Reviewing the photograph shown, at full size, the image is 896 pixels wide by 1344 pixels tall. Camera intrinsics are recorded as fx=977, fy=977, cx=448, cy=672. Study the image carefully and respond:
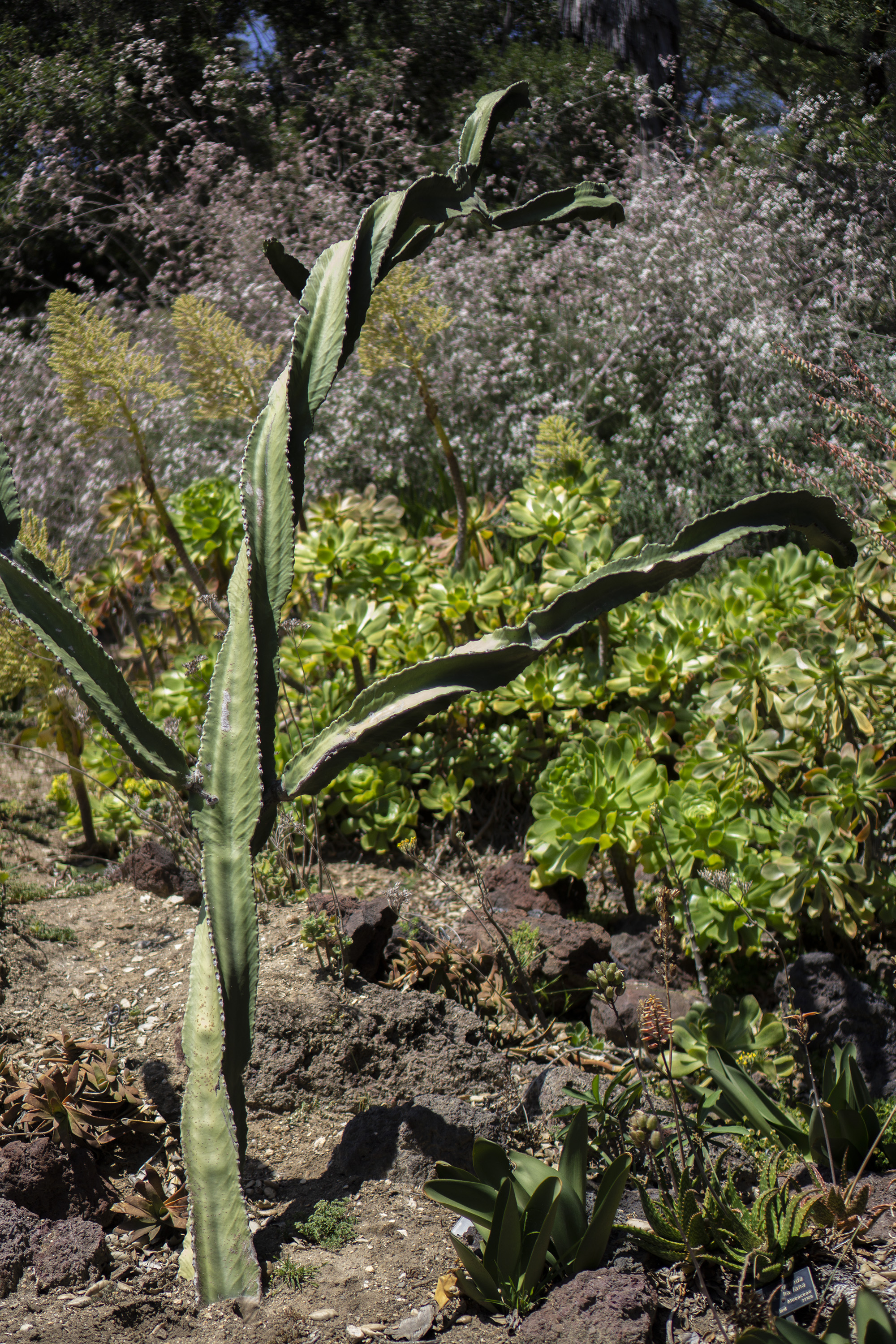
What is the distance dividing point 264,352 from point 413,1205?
98.8 inches

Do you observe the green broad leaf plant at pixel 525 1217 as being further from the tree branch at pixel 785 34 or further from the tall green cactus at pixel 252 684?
the tree branch at pixel 785 34

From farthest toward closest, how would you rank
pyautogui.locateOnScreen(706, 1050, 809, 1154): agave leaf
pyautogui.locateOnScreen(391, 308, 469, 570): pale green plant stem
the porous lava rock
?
pyautogui.locateOnScreen(391, 308, 469, 570): pale green plant stem
the porous lava rock
pyautogui.locateOnScreen(706, 1050, 809, 1154): agave leaf

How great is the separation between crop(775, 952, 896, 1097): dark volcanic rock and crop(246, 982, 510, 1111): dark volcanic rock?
613 millimetres

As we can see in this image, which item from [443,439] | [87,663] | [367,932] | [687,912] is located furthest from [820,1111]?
[443,439]

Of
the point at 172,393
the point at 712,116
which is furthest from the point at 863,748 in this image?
the point at 712,116

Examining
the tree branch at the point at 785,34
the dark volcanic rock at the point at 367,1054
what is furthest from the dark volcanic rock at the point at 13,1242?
the tree branch at the point at 785,34

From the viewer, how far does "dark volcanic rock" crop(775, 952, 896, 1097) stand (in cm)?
185

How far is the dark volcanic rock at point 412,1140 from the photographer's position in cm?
160

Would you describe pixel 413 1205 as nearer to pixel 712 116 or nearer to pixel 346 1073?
pixel 346 1073

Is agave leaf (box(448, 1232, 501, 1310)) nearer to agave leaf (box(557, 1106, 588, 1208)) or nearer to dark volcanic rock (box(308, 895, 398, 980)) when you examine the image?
agave leaf (box(557, 1106, 588, 1208))

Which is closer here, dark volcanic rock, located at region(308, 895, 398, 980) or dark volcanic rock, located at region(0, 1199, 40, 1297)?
dark volcanic rock, located at region(0, 1199, 40, 1297)

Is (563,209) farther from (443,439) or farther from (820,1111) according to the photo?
(820,1111)

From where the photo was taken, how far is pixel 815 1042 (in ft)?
6.49

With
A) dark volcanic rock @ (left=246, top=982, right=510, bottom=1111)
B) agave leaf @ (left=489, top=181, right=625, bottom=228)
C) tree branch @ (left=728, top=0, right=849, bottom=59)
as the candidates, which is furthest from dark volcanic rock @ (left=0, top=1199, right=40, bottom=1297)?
tree branch @ (left=728, top=0, right=849, bottom=59)
